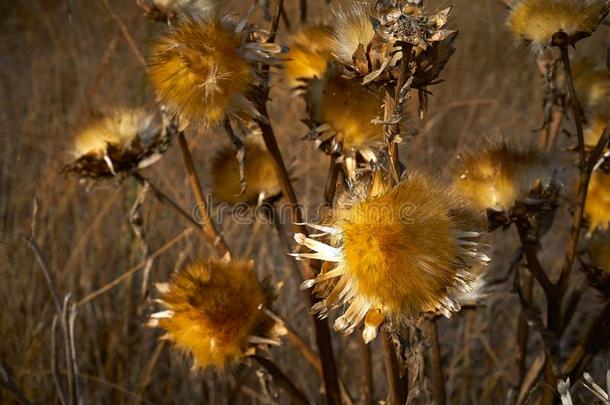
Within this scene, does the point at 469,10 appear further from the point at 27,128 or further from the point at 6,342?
the point at 6,342

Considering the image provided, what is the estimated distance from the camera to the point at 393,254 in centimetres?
63

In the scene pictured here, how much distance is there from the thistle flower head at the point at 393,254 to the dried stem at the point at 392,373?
0.06 meters

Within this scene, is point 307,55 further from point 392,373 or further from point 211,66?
point 392,373

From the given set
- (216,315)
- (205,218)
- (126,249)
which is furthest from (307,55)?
(126,249)

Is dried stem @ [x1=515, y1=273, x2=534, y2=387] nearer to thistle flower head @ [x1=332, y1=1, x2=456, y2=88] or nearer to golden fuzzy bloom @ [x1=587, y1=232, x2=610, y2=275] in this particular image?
golden fuzzy bloom @ [x1=587, y1=232, x2=610, y2=275]

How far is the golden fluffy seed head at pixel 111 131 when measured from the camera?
107 cm

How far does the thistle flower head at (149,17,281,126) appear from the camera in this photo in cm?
80

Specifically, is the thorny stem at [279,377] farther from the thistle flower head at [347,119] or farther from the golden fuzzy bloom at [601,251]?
A: the golden fuzzy bloom at [601,251]

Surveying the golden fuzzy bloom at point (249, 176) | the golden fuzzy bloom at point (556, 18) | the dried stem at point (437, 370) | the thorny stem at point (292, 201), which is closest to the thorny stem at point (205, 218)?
the golden fuzzy bloom at point (249, 176)

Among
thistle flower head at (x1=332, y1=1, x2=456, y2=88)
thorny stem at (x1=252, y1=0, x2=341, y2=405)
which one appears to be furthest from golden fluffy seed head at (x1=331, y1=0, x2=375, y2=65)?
thorny stem at (x1=252, y1=0, x2=341, y2=405)

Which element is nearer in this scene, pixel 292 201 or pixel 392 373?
pixel 392 373

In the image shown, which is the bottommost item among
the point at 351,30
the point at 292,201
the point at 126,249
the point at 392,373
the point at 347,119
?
the point at 126,249

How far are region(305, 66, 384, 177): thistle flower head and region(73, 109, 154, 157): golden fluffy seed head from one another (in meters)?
0.36

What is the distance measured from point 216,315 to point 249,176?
0.23 meters
